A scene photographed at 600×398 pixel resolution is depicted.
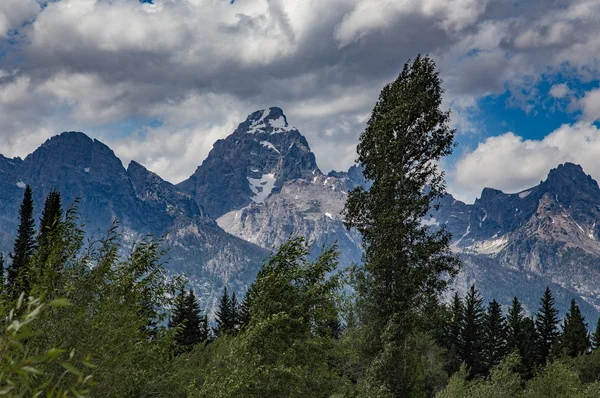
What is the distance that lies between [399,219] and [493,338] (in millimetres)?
66241

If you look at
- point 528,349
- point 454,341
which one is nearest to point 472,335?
point 454,341

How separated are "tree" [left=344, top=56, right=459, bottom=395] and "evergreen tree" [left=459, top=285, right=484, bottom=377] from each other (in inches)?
2359

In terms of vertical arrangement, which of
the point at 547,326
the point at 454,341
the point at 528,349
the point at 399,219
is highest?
the point at 399,219

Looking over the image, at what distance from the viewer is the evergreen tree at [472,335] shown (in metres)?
84.8

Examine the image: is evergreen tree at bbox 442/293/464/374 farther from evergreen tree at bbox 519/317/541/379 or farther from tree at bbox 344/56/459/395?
tree at bbox 344/56/459/395

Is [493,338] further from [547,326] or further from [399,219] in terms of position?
[399,219]

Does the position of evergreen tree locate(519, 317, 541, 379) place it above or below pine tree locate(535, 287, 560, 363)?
below

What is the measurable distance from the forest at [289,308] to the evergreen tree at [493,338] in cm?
2654

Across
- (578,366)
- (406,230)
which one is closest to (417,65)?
(406,230)

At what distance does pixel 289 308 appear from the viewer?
17844 mm

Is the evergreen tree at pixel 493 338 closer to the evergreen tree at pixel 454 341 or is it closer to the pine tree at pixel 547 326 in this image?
the evergreen tree at pixel 454 341

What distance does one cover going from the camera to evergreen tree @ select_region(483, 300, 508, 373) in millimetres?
84225

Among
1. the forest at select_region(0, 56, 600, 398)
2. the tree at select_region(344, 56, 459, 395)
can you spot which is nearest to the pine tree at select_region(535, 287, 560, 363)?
the forest at select_region(0, 56, 600, 398)

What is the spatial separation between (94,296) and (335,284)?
8.00 m
